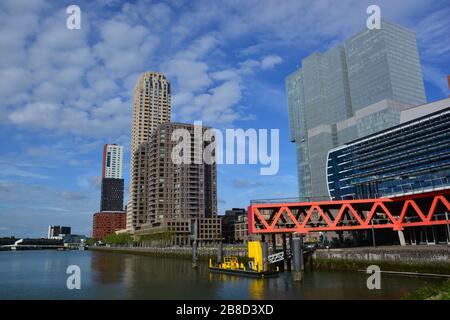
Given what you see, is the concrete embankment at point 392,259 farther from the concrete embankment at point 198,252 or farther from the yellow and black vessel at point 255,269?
the concrete embankment at point 198,252

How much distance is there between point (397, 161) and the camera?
14825cm

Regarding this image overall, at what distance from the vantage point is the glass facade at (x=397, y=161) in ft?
417

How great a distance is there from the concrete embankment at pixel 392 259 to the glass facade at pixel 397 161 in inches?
2513

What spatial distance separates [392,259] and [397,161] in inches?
4294

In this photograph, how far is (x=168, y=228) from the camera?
187 meters

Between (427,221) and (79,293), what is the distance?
5793 centimetres

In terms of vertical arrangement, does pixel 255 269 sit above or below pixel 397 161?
below

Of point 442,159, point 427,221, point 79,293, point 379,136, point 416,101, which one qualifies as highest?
point 416,101

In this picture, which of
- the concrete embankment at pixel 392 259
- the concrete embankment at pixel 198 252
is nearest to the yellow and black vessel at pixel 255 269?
the concrete embankment at pixel 392 259

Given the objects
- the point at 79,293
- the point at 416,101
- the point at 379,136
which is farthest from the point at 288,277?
the point at 416,101

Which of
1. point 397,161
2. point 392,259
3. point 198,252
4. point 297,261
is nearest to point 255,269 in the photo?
point 297,261

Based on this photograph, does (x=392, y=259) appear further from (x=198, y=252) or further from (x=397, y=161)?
(x=397, y=161)

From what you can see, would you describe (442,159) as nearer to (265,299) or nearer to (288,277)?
(288,277)

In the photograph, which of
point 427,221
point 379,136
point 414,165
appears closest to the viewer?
point 427,221
